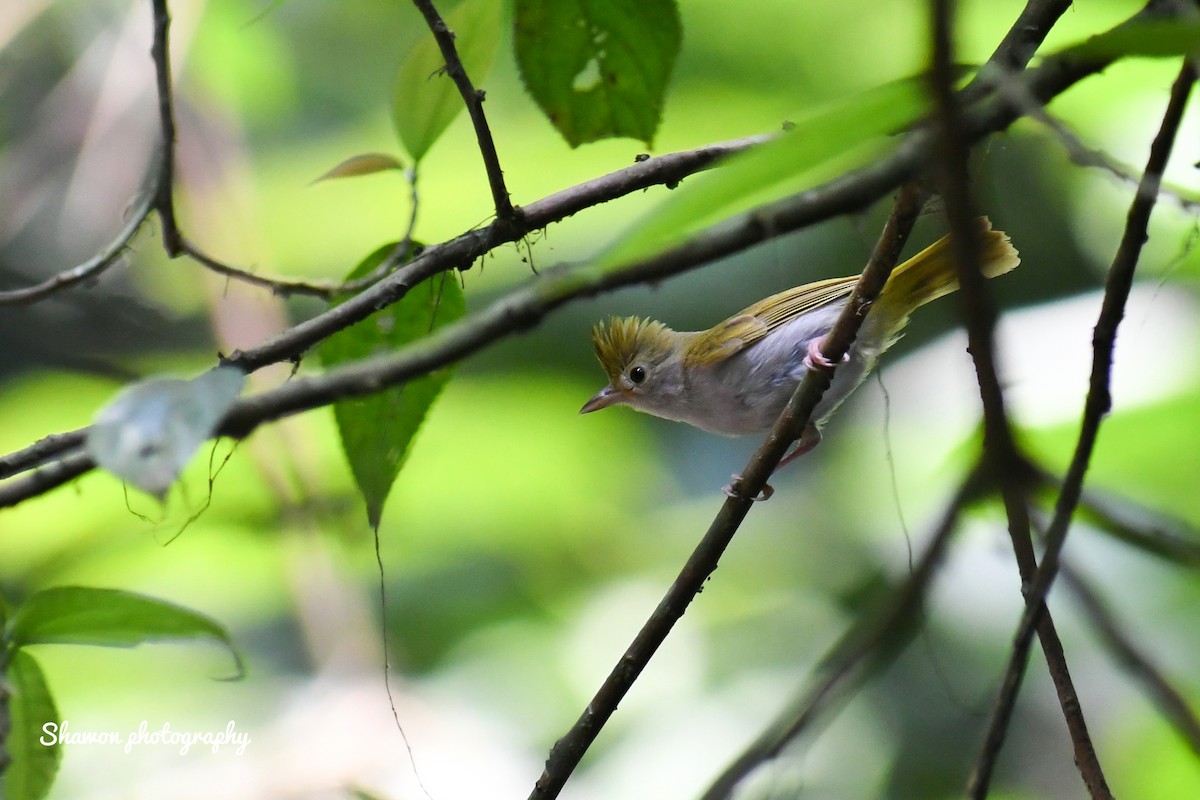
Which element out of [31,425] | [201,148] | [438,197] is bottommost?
[31,425]

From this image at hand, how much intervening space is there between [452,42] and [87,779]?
5.90ft

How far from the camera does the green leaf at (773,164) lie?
0.33 meters

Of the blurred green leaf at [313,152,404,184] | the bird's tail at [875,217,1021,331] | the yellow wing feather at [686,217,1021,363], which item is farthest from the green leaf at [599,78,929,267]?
the bird's tail at [875,217,1021,331]

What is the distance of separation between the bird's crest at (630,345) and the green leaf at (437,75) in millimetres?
770

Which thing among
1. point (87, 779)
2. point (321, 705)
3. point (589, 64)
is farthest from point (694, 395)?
point (87, 779)

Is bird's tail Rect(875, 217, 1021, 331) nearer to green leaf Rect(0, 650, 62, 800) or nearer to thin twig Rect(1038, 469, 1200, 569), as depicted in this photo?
thin twig Rect(1038, 469, 1200, 569)

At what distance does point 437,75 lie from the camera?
0.82 metres

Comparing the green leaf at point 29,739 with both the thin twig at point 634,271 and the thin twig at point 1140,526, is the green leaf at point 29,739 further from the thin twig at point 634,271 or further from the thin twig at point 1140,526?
the thin twig at point 1140,526

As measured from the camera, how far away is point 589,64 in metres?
0.80

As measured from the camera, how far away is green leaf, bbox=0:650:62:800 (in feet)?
2.08

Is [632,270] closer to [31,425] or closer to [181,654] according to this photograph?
[181,654]

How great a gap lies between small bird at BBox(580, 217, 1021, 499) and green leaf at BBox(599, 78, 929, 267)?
873 mm

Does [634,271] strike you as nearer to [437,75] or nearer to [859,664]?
[437,75]

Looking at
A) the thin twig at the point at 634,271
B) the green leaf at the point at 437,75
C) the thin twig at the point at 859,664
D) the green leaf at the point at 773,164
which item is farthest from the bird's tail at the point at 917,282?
the green leaf at the point at 773,164
